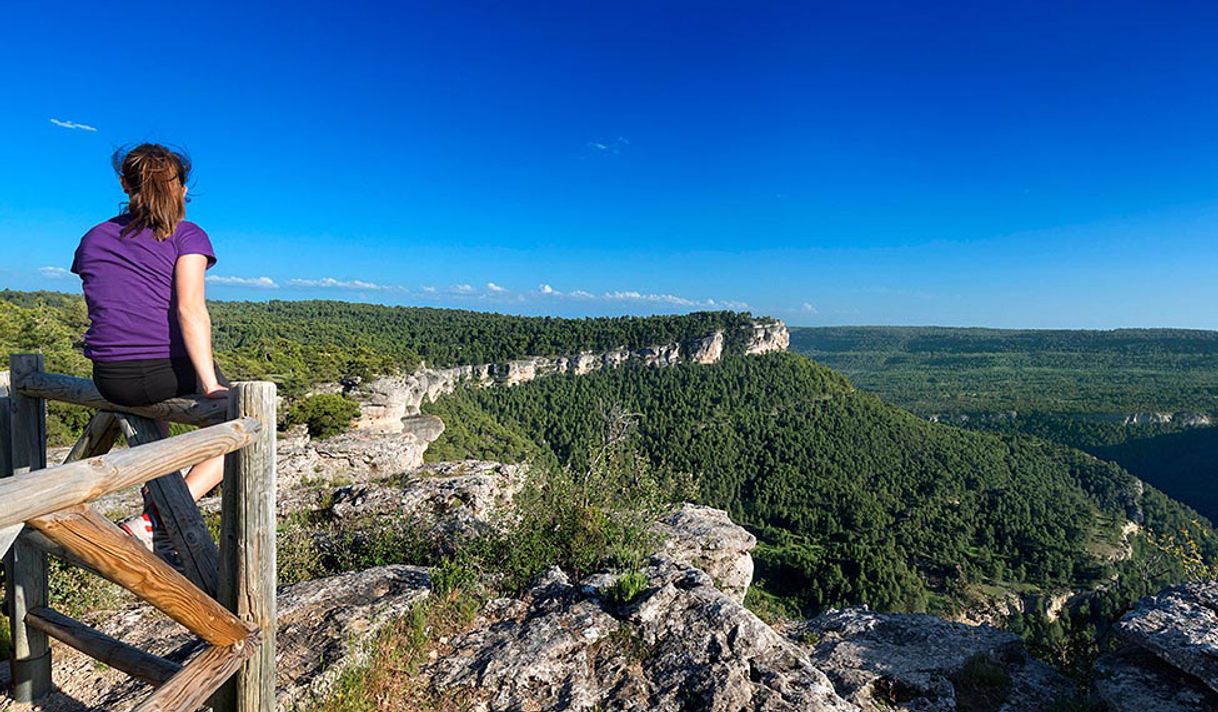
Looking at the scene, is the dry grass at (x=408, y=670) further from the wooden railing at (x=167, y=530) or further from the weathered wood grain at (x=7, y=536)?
the weathered wood grain at (x=7, y=536)

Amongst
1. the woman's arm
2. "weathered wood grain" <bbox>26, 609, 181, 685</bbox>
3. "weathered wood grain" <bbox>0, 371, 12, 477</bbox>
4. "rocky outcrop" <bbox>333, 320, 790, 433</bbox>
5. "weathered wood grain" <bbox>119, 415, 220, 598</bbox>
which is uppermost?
the woman's arm

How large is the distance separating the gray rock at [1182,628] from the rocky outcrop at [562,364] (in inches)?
1232

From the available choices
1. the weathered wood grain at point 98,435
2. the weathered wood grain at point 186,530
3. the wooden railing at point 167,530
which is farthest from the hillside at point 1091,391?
the weathered wood grain at point 98,435

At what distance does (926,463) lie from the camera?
61.9 meters

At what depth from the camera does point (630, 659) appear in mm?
3961

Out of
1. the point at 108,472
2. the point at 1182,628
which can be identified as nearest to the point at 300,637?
the point at 108,472

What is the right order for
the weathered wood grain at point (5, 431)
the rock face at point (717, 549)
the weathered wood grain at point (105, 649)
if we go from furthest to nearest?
1. the rock face at point (717, 549)
2. the weathered wood grain at point (5, 431)
3. the weathered wood grain at point (105, 649)

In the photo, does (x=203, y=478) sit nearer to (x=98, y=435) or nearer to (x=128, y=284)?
(x=98, y=435)

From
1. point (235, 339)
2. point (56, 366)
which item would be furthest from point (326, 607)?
point (235, 339)

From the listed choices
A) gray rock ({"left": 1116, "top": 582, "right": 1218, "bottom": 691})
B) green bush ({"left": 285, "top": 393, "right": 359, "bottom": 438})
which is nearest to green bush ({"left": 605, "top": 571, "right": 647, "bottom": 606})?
gray rock ({"left": 1116, "top": 582, "right": 1218, "bottom": 691})

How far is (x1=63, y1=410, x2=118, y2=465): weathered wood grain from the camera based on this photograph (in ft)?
8.70

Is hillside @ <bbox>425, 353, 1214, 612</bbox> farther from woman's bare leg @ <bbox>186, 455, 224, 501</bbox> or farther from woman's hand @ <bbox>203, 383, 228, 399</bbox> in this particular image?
woman's hand @ <bbox>203, 383, 228, 399</bbox>

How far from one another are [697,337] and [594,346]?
18.7 meters

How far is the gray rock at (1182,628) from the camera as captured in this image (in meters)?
4.22
